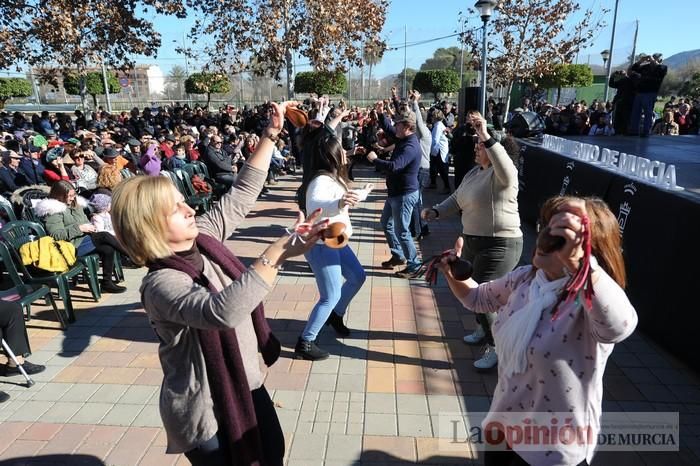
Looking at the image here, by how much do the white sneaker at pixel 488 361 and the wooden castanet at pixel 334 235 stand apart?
2359 mm

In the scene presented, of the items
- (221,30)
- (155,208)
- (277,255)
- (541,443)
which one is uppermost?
(221,30)

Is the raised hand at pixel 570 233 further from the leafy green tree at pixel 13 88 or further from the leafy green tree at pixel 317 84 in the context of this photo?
the leafy green tree at pixel 13 88

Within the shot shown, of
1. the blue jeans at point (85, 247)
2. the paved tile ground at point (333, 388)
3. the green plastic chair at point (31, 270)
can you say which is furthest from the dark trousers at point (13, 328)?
the blue jeans at point (85, 247)

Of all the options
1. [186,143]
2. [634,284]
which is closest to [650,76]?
[634,284]

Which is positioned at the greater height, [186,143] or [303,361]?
[186,143]

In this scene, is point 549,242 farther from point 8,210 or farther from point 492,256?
point 8,210

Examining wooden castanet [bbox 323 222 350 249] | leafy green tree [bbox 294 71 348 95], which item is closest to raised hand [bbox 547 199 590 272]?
wooden castanet [bbox 323 222 350 249]

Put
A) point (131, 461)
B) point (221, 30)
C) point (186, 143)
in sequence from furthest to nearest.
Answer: point (221, 30), point (186, 143), point (131, 461)

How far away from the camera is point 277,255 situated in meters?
1.52

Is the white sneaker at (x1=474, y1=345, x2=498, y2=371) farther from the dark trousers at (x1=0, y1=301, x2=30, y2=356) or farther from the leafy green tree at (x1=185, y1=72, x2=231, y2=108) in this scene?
the leafy green tree at (x1=185, y1=72, x2=231, y2=108)

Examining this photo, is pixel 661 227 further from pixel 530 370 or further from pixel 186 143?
pixel 186 143

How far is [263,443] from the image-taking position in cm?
194

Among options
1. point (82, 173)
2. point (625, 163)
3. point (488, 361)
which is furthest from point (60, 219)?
point (625, 163)

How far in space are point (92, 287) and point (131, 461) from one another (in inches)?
115
